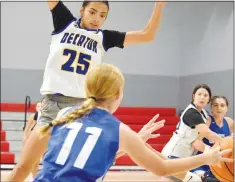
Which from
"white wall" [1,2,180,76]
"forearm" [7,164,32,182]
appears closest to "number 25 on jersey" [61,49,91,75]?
"forearm" [7,164,32,182]

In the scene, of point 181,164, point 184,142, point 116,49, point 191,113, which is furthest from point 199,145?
point 116,49

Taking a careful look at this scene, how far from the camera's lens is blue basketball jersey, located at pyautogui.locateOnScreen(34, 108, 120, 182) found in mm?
2064

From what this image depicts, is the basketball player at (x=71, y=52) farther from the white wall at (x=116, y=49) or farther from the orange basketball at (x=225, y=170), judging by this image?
the white wall at (x=116, y=49)

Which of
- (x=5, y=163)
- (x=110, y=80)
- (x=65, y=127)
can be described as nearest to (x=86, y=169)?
(x=65, y=127)

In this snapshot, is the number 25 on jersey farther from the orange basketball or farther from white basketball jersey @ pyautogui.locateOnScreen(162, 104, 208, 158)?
white basketball jersey @ pyautogui.locateOnScreen(162, 104, 208, 158)

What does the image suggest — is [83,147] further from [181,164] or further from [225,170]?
[225,170]

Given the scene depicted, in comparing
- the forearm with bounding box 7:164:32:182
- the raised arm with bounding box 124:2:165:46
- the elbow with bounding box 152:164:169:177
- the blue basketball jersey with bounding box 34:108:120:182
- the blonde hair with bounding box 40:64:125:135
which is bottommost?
the forearm with bounding box 7:164:32:182

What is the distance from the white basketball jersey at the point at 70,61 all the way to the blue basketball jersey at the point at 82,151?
92cm

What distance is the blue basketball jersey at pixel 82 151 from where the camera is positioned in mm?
2064

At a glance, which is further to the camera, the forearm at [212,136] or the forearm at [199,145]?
the forearm at [199,145]

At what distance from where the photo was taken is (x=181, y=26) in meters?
12.1

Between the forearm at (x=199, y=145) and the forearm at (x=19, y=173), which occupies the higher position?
the forearm at (x=19, y=173)

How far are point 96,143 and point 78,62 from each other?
43.6 inches

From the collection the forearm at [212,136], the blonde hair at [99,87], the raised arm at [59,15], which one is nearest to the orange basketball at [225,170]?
the forearm at [212,136]
